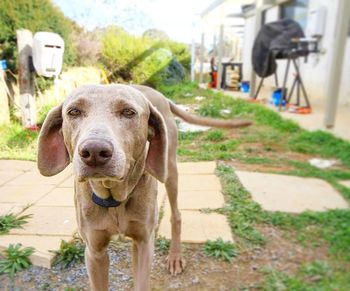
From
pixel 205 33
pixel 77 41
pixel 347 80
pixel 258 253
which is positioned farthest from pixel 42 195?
pixel 205 33

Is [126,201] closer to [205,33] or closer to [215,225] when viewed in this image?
[215,225]

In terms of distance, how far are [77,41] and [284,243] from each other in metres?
8.65

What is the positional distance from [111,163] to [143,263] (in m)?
0.77

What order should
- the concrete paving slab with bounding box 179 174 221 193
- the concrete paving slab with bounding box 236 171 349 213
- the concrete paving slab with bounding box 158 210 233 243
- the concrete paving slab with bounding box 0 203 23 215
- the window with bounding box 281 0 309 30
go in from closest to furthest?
the concrete paving slab with bounding box 158 210 233 243, the concrete paving slab with bounding box 0 203 23 215, the concrete paving slab with bounding box 236 171 349 213, the concrete paving slab with bounding box 179 174 221 193, the window with bounding box 281 0 309 30

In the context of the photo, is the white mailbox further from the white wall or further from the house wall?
the white wall

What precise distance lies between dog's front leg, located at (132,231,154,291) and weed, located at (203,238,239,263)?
712 millimetres

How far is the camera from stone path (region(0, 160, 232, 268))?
8.98 ft

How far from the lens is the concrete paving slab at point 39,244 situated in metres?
2.47

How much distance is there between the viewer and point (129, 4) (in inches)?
528

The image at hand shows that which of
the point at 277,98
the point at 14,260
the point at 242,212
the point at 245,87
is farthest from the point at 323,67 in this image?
the point at 14,260

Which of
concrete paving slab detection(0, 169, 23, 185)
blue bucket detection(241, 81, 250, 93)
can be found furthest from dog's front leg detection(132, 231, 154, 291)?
blue bucket detection(241, 81, 250, 93)

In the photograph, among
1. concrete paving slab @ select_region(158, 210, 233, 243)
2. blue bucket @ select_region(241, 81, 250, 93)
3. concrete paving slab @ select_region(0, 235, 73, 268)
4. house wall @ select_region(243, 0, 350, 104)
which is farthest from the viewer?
blue bucket @ select_region(241, 81, 250, 93)

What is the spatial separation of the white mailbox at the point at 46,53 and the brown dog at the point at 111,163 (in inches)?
164

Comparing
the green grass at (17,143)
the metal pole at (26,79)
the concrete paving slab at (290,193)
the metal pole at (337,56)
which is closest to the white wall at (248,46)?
the metal pole at (337,56)
